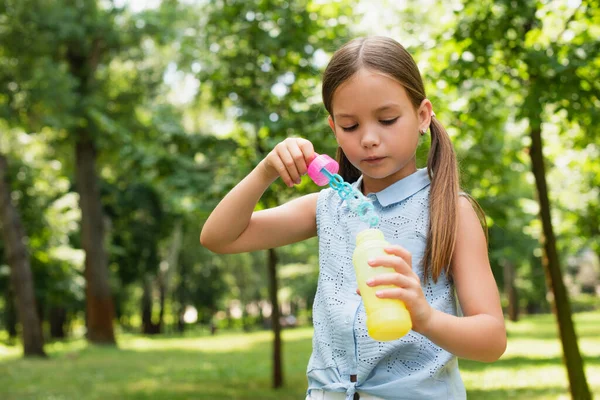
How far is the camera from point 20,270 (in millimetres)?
17422

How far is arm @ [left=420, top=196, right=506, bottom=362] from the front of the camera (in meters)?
1.60

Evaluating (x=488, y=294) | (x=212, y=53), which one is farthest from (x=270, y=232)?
(x=212, y=53)

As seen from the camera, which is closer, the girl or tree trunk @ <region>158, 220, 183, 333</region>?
the girl

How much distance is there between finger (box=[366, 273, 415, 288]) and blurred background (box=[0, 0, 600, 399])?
2.56 ft

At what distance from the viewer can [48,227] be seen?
963 inches

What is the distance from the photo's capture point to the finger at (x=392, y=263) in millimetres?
1433

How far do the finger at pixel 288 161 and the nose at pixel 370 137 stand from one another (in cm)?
19

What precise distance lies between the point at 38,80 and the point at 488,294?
16880mm

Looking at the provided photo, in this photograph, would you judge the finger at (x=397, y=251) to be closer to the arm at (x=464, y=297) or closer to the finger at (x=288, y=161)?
the arm at (x=464, y=297)

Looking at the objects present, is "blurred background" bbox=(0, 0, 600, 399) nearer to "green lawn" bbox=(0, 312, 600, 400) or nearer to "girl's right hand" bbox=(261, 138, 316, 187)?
"green lawn" bbox=(0, 312, 600, 400)

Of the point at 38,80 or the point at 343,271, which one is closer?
the point at 343,271

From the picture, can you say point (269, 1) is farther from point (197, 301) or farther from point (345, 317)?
point (197, 301)

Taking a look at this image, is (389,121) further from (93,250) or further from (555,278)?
(93,250)

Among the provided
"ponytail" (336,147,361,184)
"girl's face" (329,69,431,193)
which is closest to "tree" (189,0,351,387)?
"ponytail" (336,147,361,184)
